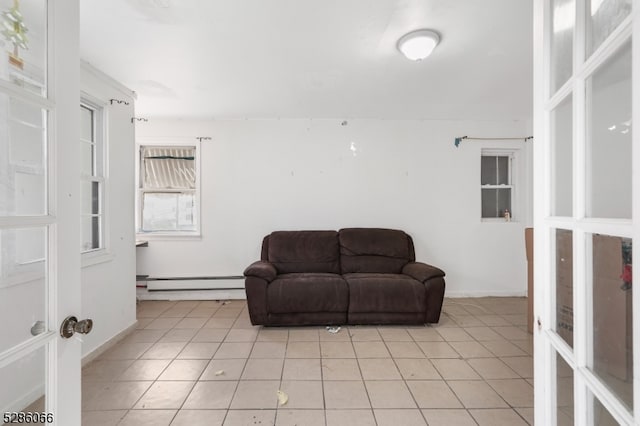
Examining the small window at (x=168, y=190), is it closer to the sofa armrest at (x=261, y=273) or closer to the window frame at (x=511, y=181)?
the sofa armrest at (x=261, y=273)

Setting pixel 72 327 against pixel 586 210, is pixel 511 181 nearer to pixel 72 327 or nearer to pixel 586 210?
pixel 586 210

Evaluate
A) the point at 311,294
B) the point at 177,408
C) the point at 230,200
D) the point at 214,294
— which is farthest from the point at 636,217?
the point at 214,294

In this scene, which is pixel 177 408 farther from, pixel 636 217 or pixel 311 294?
pixel 636 217

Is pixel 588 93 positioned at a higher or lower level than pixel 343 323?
higher

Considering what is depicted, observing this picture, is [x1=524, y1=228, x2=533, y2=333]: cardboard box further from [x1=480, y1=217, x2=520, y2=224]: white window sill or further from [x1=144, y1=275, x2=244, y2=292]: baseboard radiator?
[x1=144, y1=275, x2=244, y2=292]: baseboard radiator

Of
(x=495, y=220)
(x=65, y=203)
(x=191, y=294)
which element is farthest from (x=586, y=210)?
(x=191, y=294)

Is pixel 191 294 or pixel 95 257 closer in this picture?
pixel 95 257

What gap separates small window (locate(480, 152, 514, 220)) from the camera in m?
3.97

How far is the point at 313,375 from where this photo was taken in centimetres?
206

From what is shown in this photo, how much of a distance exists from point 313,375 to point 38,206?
1.94m

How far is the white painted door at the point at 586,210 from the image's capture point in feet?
1.88

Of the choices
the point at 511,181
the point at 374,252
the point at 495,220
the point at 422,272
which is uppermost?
the point at 511,181

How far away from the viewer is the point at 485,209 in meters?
3.97

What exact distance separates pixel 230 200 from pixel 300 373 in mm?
2435
